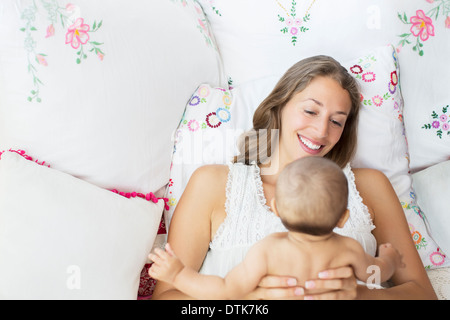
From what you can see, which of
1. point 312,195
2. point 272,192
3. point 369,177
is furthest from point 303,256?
point 369,177

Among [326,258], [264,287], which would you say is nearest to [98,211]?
[264,287]

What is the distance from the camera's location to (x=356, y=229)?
1425 mm

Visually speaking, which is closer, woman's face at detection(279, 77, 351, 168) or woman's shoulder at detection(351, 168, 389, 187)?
woman's face at detection(279, 77, 351, 168)

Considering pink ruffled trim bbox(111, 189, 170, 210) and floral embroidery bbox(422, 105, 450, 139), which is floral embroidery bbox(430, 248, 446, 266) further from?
pink ruffled trim bbox(111, 189, 170, 210)

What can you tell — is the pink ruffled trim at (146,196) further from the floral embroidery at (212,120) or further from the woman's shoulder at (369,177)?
the woman's shoulder at (369,177)

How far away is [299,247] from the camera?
43.3 inches

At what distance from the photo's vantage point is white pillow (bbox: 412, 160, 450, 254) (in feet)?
5.37

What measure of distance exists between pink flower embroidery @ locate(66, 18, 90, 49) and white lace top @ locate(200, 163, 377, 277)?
2.01ft

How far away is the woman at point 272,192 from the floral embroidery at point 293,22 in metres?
0.26

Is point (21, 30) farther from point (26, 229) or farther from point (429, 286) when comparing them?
point (429, 286)

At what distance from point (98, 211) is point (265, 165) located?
587 mm

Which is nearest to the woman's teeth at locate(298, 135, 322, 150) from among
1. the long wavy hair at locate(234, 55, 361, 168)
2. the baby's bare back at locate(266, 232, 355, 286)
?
the long wavy hair at locate(234, 55, 361, 168)

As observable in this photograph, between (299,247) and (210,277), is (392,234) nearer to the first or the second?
(299,247)

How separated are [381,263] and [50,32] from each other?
1141mm
